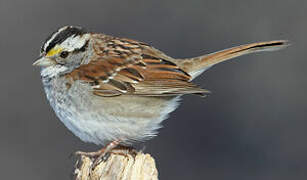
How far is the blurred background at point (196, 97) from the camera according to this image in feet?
30.1

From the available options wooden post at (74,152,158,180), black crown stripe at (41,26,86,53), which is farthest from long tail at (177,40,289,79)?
wooden post at (74,152,158,180)

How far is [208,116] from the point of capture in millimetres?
9500

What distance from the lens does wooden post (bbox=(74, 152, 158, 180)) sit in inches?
226

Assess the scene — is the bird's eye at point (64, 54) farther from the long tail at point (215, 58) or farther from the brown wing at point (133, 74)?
the long tail at point (215, 58)

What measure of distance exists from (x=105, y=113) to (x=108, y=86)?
0.31 meters

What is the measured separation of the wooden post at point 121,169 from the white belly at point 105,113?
0.67 metres

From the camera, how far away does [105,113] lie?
6.65 meters

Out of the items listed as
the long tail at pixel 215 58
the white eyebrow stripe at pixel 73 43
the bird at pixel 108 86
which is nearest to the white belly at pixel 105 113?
the bird at pixel 108 86

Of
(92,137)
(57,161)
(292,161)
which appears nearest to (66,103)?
(92,137)

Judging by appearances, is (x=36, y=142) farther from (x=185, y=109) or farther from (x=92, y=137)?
(x=92, y=137)

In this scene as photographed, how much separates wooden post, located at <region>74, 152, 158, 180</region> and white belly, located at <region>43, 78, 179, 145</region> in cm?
67

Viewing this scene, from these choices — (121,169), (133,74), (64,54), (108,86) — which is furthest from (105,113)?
(121,169)

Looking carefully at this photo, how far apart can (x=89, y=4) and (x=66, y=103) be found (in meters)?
4.20

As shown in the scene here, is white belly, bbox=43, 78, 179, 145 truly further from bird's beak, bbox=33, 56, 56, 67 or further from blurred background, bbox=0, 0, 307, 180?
blurred background, bbox=0, 0, 307, 180
